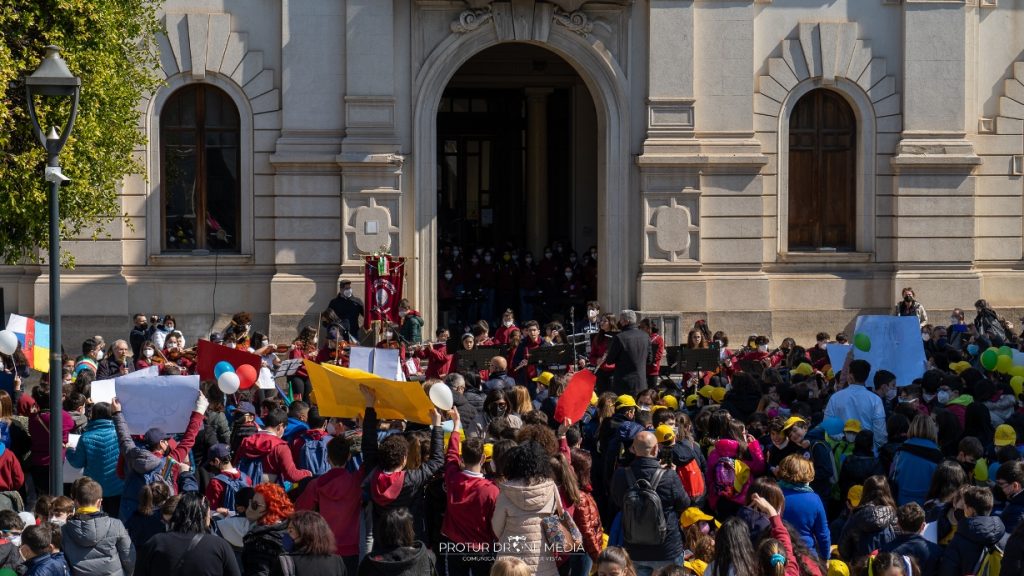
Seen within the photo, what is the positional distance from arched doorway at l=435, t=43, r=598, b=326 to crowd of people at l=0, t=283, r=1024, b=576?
17098mm

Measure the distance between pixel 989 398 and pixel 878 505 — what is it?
549 centimetres

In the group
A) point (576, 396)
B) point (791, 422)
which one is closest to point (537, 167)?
point (576, 396)

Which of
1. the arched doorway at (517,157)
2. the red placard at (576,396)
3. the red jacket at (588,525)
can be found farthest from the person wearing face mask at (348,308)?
the red jacket at (588,525)

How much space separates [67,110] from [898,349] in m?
10.7

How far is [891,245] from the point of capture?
91.6 ft

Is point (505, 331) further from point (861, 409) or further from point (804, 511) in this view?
point (804, 511)

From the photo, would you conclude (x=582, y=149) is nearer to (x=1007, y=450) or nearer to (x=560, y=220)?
(x=560, y=220)

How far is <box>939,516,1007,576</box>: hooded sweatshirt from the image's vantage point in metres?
9.77

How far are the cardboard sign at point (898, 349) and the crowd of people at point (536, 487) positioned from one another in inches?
13.5

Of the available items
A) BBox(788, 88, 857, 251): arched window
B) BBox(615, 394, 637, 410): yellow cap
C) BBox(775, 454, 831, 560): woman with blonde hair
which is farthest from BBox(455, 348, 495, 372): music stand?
BBox(788, 88, 857, 251): arched window

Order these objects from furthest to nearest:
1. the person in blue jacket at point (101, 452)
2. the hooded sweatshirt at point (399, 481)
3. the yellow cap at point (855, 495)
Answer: the person in blue jacket at point (101, 452) < the yellow cap at point (855, 495) < the hooded sweatshirt at point (399, 481)

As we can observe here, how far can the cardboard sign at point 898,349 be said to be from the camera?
17.1 metres

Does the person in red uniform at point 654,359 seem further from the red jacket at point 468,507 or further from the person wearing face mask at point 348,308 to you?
the red jacket at point 468,507

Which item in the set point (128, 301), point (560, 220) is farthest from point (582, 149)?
point (128, 301)
